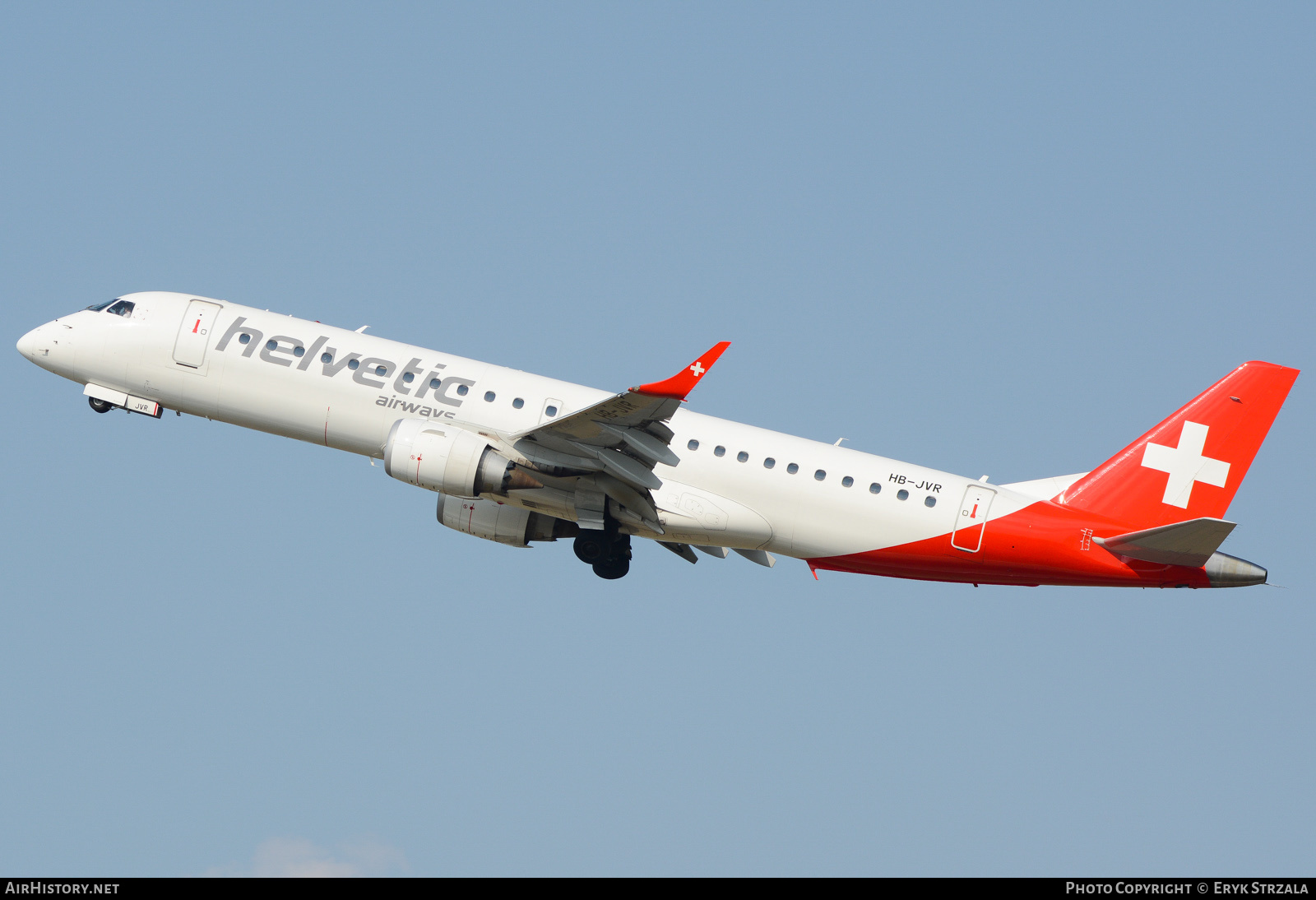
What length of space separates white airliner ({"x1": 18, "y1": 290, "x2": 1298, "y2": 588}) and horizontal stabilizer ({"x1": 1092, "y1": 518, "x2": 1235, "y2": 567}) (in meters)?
0.05

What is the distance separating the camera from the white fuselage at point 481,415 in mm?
34094

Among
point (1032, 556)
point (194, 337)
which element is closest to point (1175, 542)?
point (1032, 556)

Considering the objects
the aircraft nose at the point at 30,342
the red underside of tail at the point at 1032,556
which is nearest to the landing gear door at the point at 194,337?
the aircraft nose at the point at 30,342

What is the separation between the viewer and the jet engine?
3250 centimetres

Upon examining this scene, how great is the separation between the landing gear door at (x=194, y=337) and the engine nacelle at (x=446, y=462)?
6.47m

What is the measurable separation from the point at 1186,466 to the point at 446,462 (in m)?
18.5

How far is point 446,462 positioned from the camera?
107 feet

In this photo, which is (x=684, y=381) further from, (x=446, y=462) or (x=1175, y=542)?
(x=1175, y=542)

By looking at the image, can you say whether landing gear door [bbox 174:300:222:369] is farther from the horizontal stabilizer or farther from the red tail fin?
the horizontal stabilizer

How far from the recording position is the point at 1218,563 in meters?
33.2

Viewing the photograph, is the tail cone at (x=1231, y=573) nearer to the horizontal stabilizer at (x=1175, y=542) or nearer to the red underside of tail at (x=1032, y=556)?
the horizontal stabilizer at (x=1175, y=542)

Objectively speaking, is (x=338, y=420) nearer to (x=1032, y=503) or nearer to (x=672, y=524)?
(x=672, y=524)

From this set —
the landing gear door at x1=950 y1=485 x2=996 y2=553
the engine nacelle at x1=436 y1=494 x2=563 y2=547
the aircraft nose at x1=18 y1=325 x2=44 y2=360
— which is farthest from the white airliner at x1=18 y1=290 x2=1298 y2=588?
the aircraft nose at x1=18 y1=325 x2=44 y2=360
